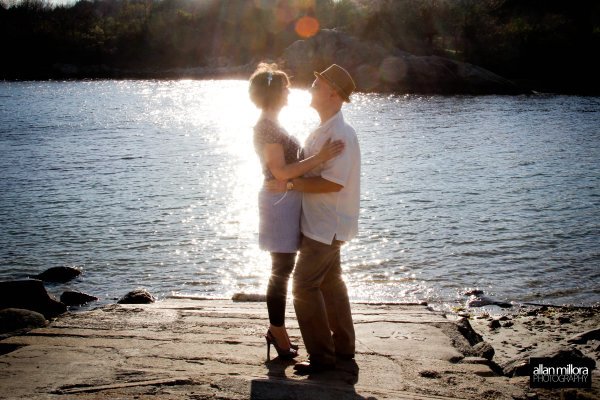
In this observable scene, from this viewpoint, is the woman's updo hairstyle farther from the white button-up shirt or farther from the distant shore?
the distant shore

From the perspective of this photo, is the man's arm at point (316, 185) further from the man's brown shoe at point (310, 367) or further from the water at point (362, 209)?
the water at point (362, 209)

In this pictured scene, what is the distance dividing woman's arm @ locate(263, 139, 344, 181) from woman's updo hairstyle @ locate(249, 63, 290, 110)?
1.20 feet

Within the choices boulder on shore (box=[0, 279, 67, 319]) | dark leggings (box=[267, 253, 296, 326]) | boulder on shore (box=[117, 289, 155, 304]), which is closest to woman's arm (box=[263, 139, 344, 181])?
dark leggings (box=[267, 253, 296, 326])

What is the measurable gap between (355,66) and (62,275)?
2847 inches

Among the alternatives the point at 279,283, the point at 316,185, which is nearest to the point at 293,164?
the point at 316,185

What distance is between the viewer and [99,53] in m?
123

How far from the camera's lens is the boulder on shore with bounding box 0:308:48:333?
8.38 metres

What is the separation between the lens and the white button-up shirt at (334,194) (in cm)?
597

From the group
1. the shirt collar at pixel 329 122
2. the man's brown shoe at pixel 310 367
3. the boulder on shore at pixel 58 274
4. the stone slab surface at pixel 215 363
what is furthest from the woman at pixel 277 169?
the boulder on shore at pixel 58 274

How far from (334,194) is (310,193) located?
0.66 ft

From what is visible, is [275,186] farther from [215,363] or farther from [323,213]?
[215,363]

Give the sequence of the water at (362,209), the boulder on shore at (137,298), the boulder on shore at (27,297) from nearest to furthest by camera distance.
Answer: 1. the boulder on shore at (27,297)
2. the boulder on shore at (137,298)
3. the water at (362,209)

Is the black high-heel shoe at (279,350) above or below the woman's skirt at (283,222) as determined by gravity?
below

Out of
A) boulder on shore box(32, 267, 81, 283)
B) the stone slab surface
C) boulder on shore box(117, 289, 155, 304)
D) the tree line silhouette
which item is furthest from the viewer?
the tree line silhouette
